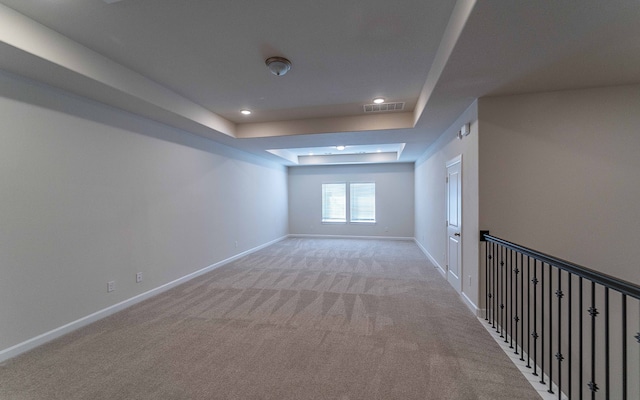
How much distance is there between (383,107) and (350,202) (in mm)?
5082

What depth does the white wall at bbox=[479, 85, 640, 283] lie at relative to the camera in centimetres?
279

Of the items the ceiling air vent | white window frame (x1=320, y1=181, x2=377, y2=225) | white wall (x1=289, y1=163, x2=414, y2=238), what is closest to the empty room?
the ceiling air vent

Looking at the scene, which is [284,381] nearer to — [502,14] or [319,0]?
[319,0]

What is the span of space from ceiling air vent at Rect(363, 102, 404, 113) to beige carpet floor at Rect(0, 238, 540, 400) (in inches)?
112

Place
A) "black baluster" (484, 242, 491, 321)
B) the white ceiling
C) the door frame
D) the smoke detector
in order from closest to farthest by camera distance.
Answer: the white ceiling < the smoke detector < "black baluster" (484, 242, 491, 321) < the door frame

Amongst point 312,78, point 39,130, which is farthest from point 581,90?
point 39,130

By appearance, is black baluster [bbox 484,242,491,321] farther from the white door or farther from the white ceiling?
the white ceiling

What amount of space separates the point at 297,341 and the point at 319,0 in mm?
2934

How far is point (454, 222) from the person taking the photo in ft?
13.2

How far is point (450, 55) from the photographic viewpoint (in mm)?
2186

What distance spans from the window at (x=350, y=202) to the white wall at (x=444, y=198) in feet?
6.84

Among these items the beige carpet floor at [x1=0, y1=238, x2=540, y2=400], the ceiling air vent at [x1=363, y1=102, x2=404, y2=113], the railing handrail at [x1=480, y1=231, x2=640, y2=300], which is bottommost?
the beige carpet floor at [x1=0, y1=238, x2=540, y2=400]

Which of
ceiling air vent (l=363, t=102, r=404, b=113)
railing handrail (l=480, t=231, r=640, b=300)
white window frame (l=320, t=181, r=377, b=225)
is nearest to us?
railing handrail (l=480, t=231, r=640, b=300)

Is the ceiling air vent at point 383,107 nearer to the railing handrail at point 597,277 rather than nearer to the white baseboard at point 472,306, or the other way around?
the railing handrail at point 597,277
